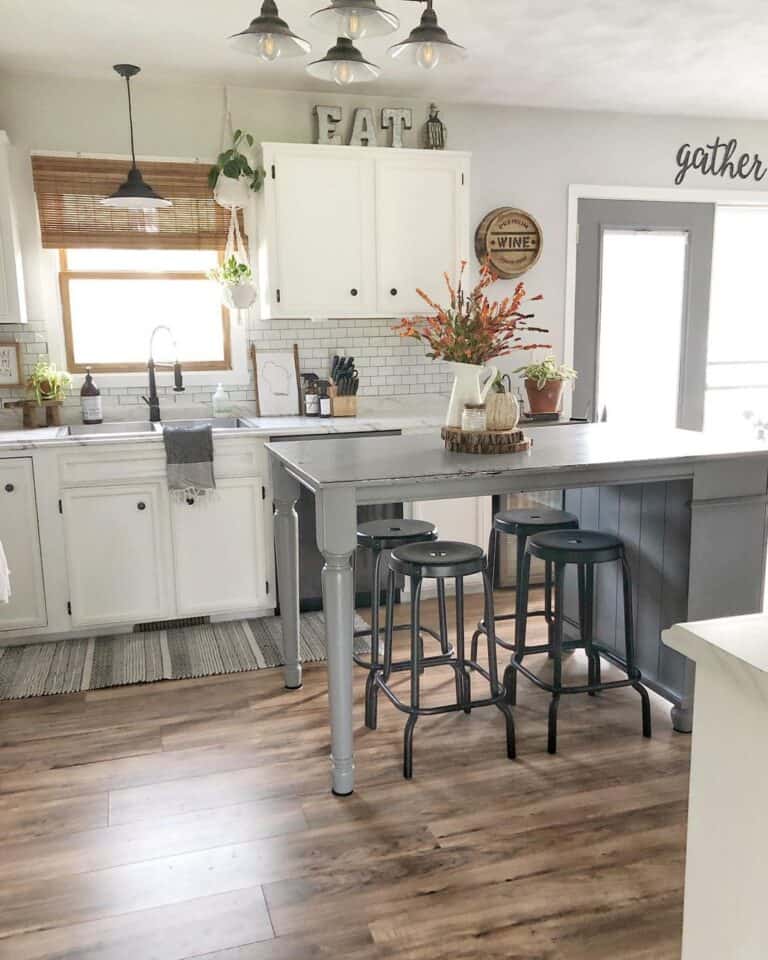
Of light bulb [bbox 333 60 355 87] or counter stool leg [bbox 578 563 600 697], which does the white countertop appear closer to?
counter stool leg [bbox 578 563 600 697]

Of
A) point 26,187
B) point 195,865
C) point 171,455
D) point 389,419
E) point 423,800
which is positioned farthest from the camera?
point 389,419

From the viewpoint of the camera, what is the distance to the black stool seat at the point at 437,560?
8.57ft

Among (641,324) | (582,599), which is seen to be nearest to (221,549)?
(582,599)

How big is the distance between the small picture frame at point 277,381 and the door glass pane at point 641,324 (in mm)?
1888

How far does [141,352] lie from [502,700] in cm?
282

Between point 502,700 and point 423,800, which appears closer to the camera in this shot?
point 423,800

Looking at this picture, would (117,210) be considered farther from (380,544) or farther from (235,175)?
(380,544)

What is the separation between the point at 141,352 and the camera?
4473mm

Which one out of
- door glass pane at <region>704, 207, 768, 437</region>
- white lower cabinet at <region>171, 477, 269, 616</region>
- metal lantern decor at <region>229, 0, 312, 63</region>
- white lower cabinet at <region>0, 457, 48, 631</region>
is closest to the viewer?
metal lantern decor at <region>229, 0, 312, 63</region>

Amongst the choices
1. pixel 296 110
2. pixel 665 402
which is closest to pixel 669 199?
pixel 665 402

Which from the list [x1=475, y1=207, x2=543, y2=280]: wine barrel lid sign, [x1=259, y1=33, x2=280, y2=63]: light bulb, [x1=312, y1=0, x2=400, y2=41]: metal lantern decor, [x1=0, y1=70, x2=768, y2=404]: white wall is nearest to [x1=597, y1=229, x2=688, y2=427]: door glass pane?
[x1=0, y1=70, x2=768, y2=404]: white wall

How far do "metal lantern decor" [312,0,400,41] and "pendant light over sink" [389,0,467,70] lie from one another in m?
0.19

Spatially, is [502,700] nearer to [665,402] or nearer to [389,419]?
[389,419]

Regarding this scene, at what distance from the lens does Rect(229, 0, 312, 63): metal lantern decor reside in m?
2.54
